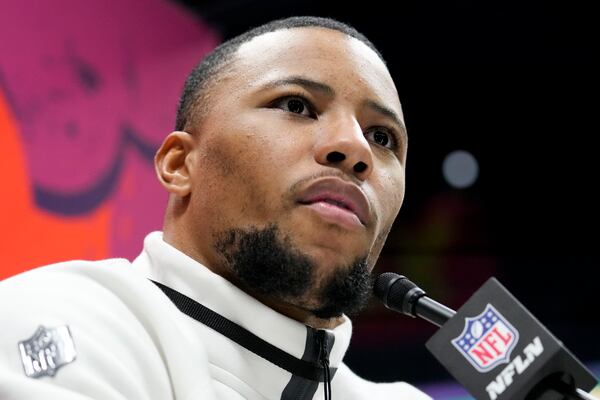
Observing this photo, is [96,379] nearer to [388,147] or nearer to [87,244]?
[388,147]

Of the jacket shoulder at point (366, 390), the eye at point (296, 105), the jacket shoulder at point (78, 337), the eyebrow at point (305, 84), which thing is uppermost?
the eyebrow at point (305, 84)

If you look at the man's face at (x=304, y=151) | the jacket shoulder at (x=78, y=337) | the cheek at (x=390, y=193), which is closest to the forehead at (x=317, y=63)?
the man's face at (x=304, y=151)

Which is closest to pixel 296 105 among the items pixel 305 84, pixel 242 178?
pixel 305 84

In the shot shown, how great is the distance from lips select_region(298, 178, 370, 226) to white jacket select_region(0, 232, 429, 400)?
154 mm

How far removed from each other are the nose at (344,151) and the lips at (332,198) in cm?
3

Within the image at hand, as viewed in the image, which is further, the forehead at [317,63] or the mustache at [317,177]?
the forehead at [317,63]

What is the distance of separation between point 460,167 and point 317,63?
9.54ft

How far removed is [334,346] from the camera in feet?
3.56

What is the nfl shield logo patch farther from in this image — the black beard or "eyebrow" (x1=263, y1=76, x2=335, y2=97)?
"eyebrow" (x1=263, y1=76, x2=335, y2=97)

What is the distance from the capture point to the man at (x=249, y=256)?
82 cm

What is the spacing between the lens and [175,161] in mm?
1186

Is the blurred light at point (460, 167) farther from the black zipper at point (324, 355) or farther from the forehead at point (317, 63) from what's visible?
the black zipper at point (324, 355)

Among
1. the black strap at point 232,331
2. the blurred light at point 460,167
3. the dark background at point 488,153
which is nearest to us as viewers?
the black strap at point 232,331

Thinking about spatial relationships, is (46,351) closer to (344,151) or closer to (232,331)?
(232,331)
